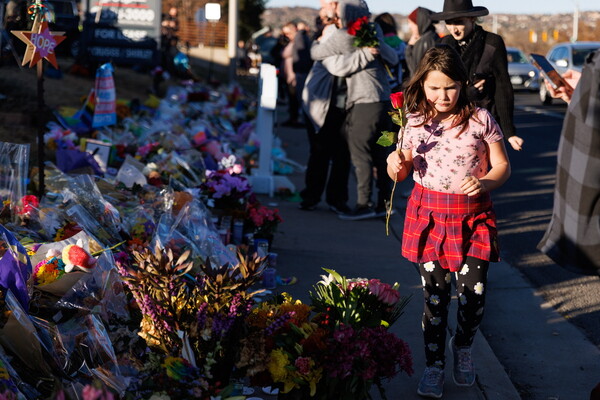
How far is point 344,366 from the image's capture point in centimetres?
319

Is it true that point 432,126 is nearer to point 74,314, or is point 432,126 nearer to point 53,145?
point 74,314

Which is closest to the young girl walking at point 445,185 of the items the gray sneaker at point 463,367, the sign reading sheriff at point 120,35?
the gray sneaker at point 463,367

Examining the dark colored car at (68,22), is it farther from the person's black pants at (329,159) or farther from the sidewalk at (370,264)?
the sidewalk at (370,264)

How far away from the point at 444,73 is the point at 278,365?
1.43 metres

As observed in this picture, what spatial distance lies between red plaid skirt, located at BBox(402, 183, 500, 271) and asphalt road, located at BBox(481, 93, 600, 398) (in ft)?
2.72

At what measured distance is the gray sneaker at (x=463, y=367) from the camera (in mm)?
4031

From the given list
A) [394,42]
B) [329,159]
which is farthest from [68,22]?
[329,159]

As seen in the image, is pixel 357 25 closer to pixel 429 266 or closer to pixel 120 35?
pixel 429 266

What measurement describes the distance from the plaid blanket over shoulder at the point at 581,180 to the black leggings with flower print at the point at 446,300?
1.20 meters

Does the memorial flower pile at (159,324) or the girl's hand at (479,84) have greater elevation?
the girl's hand at (479,84)

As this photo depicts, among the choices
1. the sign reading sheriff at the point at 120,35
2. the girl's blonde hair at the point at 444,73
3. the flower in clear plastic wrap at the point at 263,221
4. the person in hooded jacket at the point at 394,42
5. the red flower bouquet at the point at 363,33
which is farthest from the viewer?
the sign reading sheriff at the point at 120,35

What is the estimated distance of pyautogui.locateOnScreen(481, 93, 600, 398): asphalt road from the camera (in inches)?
198

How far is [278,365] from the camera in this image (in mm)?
3252

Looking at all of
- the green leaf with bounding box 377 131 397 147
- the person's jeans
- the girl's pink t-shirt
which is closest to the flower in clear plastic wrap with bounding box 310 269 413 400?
the girl's pink t-shirt
